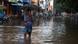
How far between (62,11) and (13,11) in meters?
22.1

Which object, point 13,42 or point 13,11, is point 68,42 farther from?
point 13,11

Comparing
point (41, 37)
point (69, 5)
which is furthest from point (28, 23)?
point (69, 5)

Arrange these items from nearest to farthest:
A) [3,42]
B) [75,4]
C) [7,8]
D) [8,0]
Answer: [3,42] < [7,8] < [8,0] < [75,4]

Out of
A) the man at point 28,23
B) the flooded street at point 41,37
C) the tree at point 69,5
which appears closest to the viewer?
the man at point 28,23

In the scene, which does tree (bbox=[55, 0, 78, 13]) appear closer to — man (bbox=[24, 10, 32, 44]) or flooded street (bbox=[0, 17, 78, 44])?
flooded street (bbox=[0, 17, 78, 44])

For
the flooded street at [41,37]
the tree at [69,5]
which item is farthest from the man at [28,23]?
the tree at [69,5]

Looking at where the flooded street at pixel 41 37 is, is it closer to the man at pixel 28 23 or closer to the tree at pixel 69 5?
the man at pixel 28 23

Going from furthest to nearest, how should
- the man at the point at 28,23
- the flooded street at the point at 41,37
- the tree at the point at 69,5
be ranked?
the tree at the point at 69,5 → the flooded street at the point at 41,37 → the man at the point at 28,23

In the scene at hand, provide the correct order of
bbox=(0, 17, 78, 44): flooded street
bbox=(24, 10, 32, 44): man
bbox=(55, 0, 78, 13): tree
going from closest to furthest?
bbox=(24, 10, 32, 44): man < bbox=(0, 17, 78, 44): flooded street < bbox=(55, 0, 78, 13): tree

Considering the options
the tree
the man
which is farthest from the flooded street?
the tree

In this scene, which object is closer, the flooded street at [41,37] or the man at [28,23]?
the man at [28,23]

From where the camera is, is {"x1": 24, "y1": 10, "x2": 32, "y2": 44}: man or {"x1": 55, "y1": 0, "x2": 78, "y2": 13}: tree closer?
{"x1": 24, "y1": 10, "x2": 32, "y2": 44}: man

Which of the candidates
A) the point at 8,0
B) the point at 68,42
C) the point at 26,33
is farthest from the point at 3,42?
the point at 8,0

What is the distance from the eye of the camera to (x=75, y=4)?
5544cm
